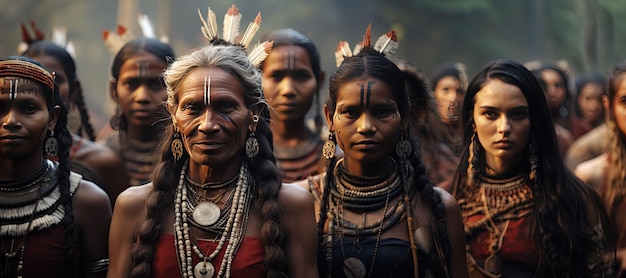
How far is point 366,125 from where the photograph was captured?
4.82m

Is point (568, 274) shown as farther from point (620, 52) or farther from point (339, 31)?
point (339, 31)

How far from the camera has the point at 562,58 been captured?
19516mm

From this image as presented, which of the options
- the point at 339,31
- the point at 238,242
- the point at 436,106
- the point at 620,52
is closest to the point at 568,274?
the point at 436,106

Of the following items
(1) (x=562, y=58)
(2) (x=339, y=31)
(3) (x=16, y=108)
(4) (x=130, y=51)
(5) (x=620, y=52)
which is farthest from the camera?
(2) (x=339, y=31)

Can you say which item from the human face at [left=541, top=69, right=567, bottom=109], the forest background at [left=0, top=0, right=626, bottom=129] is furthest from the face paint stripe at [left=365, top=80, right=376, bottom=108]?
the forest background at [left=0, top=0, right=626, bottom=129]

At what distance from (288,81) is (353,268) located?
2.19m

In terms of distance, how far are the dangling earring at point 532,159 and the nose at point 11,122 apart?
2963 mm

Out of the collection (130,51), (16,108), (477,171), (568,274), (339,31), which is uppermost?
(339,31)

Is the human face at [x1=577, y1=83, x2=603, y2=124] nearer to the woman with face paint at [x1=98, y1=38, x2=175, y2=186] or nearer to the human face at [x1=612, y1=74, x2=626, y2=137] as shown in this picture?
the human face at [x1=612, y1=74, x2=626, y2=137]

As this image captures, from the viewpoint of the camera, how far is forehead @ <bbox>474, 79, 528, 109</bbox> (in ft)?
18.4

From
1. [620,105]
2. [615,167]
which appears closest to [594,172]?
[615,167]

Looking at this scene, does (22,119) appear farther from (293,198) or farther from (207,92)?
(293,198)

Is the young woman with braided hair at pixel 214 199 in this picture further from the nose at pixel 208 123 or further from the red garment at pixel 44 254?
the red garment at pixel 44 254

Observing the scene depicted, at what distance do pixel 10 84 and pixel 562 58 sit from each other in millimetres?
16279
